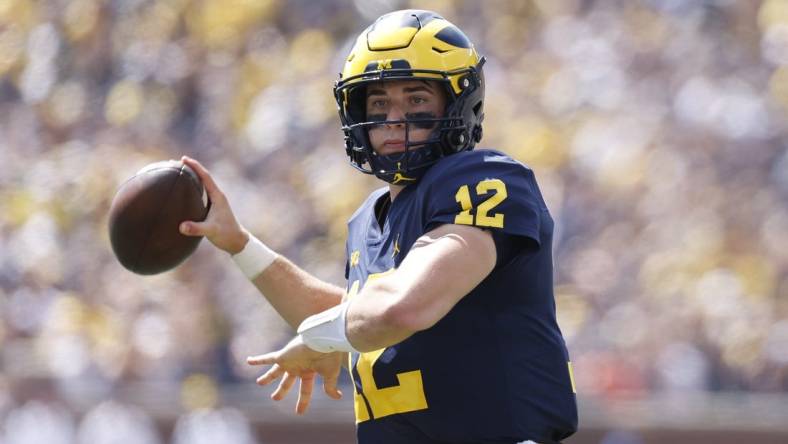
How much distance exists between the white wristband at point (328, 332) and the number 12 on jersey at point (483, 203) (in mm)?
355

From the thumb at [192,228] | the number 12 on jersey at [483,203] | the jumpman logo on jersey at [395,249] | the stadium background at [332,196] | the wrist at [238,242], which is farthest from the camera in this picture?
the stadium background at [332,196]

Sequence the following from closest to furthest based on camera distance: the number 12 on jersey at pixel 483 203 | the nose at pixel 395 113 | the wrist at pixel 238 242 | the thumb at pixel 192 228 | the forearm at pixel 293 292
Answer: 1. the number 12 on jersey at pixel 483 203
2. the nose at pixel 395 113
3. the thumb at pixel 192 228
4. the wrist at pixel 238 242
5. the forearm at pixel 293 292

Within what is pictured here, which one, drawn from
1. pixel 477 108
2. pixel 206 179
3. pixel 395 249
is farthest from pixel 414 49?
pixel 206 179

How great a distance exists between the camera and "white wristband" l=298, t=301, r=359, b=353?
3.16m

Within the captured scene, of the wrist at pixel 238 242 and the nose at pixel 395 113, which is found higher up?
the nose at pixel 395 113

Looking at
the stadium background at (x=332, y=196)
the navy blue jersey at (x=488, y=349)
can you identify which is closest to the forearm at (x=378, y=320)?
the navy blue jersey at (x=488, y=349)

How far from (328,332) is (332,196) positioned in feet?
17.6

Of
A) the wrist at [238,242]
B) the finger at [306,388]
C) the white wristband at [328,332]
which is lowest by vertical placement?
the white wristband at [328,332]

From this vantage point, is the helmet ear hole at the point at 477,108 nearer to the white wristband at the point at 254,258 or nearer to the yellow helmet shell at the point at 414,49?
the yellow helmet shell at the point at 414,49

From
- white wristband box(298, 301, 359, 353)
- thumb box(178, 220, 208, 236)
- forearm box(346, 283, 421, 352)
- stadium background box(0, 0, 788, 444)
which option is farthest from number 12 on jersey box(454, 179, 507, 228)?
stadium background box(0, 0, 788, 444)

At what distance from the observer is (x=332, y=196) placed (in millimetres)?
8539

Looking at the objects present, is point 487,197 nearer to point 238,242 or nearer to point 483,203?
point 483,203

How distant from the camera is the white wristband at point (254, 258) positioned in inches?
158

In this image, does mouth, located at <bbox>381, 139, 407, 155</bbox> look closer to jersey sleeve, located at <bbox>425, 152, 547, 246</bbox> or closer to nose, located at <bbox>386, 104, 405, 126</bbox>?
nose, located at <bbox>386, 104, 405, 126</bbox>
